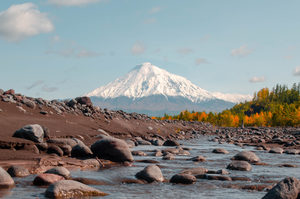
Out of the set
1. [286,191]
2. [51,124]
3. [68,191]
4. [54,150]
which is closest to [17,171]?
[68,191]

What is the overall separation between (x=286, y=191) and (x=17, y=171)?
21.9 ft

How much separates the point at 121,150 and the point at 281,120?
105455 millimetres

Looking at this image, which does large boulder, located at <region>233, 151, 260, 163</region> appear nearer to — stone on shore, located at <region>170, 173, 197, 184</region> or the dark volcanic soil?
stone on shore, located at <region>170, 173, 197, 184</region>

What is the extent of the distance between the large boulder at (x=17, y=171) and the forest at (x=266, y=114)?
318 feet

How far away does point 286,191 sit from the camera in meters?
6.09

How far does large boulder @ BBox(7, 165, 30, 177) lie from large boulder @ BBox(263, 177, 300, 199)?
6.23 metres

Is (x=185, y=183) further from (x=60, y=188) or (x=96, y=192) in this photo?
(x=60, y=188)

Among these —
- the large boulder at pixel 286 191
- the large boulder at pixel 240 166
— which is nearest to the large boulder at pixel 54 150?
the large boulder at pixel 240 166

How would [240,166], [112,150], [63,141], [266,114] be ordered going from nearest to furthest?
[240,166]
[112,150]
[63,141]
[266,114]

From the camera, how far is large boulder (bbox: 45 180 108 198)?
650 centimetres

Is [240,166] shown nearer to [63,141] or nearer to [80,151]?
[80,151]

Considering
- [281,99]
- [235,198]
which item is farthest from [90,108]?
[281,99]

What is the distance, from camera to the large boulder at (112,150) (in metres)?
12.2

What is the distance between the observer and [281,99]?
549 feet
